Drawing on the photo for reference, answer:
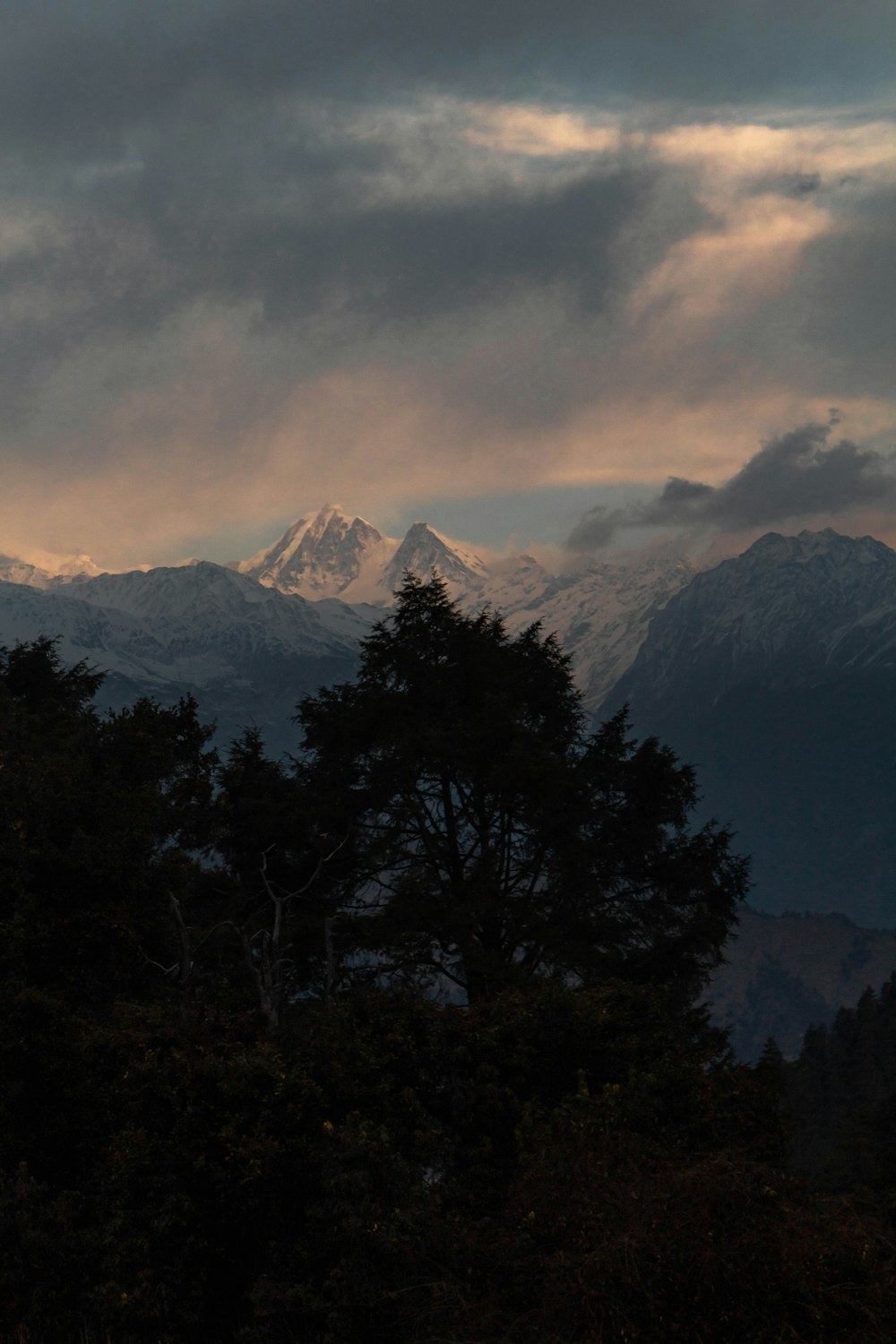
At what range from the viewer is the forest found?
1059 centimetres

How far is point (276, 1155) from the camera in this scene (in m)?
13.3

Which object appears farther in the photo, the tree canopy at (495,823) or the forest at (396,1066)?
the tree canopy at (495,823)

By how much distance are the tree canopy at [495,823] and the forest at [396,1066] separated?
0.37 ft

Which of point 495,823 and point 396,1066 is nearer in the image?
point 396,1066

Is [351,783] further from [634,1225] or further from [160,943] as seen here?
[634,1225]

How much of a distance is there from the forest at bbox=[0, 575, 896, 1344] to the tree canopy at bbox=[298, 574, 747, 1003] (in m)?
0.11

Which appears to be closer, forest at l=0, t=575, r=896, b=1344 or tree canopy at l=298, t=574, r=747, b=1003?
forest at l=0, t=575, r=896, b=1344

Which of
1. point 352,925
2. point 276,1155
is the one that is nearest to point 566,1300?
point 276,1155

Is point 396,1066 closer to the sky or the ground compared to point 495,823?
closer to the ground

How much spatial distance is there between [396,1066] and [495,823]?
16006 millimetres

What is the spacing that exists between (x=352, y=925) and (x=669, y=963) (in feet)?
26.4

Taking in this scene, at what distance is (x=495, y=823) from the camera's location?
3147cm

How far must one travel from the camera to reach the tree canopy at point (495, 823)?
27.2m

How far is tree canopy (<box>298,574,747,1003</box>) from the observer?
89.1 feet
